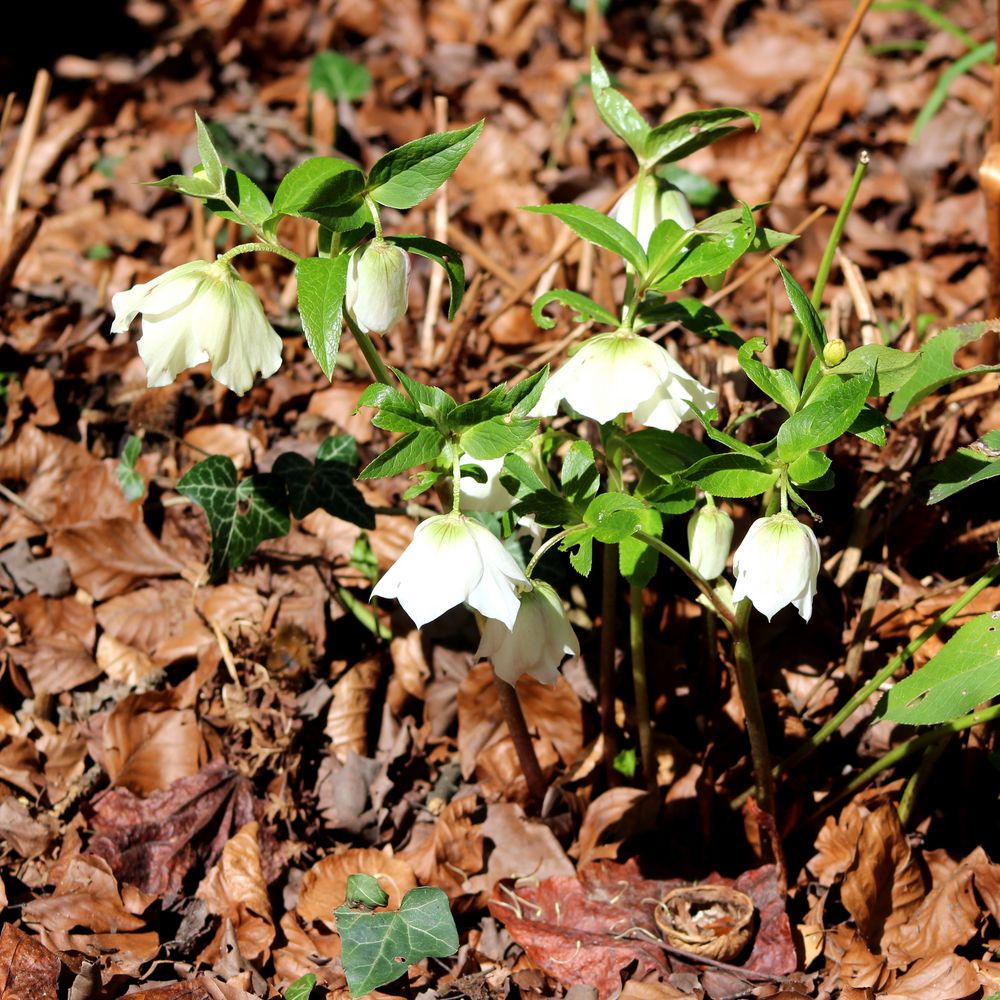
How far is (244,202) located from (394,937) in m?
0.87

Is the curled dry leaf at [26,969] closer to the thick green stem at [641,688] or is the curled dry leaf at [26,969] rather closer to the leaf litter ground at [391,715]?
the leaf litter ground at [391,715]

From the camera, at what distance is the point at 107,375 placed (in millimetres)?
2074

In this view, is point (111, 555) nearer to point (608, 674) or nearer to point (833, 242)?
point (608, 674)

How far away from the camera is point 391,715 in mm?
1658

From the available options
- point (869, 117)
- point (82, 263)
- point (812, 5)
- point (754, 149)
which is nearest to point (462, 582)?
point (82, 263)

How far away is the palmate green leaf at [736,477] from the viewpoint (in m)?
0.97

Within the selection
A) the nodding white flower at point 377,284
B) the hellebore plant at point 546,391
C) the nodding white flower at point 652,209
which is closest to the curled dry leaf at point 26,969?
the hellebore plant at point 546,391

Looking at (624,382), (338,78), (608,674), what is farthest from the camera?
(338,78)

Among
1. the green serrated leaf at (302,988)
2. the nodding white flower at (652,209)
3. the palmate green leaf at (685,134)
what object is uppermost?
the palmate green leaf at (685,134)

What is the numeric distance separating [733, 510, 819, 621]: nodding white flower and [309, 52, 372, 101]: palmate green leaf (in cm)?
229

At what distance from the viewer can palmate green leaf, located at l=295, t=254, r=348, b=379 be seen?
928mm

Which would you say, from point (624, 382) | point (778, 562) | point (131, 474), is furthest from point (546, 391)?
point (131, 474)

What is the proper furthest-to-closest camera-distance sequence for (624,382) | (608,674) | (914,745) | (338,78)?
(338,78) < (608,674) < (914,745) < (624,382)

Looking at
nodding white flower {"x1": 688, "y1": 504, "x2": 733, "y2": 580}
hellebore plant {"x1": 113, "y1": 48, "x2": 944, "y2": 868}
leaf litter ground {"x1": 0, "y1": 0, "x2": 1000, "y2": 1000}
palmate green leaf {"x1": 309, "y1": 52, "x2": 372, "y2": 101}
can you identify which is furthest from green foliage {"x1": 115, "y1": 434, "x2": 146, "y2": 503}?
palmate green leaf {"x1": 309, "y1": 52, "x2": 372, "y2": 101}
